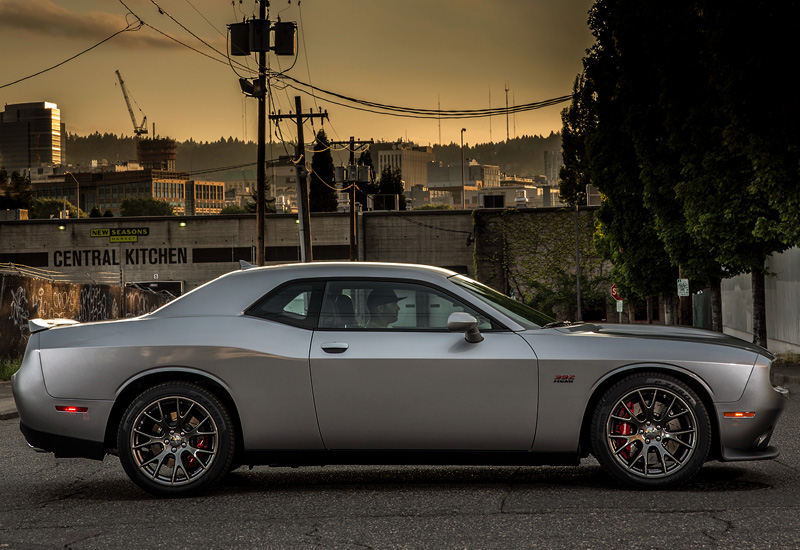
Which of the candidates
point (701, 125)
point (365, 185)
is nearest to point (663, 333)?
point (701, 125)

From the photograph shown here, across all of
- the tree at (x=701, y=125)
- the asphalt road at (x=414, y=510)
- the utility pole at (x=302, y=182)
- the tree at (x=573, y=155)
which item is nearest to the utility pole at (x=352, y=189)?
the utility pole at (x=302, y=182)

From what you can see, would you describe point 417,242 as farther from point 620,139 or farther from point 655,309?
point 620,139

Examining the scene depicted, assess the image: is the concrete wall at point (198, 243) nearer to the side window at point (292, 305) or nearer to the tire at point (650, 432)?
the side window at point (292, 305)

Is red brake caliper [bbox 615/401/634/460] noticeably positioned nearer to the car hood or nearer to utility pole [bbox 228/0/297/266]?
→ the car hood

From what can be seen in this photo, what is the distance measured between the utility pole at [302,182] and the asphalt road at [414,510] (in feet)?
98.2

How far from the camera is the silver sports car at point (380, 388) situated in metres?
6.37

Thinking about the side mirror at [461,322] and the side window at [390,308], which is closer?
the side mirror at [461,322]

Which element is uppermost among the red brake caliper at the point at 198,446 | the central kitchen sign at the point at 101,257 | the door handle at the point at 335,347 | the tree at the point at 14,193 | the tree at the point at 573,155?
the tree at the point at 14,193

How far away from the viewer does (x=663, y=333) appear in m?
6.82

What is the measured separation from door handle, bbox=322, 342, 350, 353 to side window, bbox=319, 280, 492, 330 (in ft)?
0.46

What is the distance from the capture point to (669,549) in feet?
16.0

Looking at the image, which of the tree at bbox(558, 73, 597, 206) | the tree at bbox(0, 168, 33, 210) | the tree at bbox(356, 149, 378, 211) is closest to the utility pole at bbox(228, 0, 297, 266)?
the tree at bbox(558, 73, 597, 206)

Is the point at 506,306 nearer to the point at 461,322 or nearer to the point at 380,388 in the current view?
the point at 461,322

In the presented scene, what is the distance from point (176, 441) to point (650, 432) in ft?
10.1
